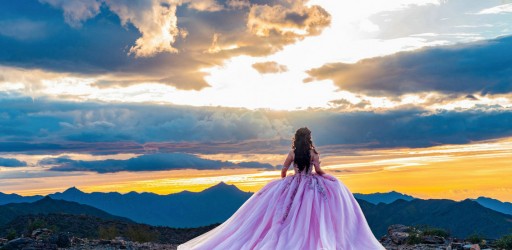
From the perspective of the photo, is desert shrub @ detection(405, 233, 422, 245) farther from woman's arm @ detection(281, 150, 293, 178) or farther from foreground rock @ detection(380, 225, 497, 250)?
woman's arm @ detection(281, 150, 293, 178)

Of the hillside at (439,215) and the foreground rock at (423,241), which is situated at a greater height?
the foreground rock at (423,241)

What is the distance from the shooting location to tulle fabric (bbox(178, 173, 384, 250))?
19.5 meters

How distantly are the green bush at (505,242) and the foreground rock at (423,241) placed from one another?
0.40 meters

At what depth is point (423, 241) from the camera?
32875 mm

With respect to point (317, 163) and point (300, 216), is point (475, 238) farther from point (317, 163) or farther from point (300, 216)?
point (300, 216)

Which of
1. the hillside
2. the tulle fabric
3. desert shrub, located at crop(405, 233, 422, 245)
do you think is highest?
the tulle fabric

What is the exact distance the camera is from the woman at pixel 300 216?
19562 millimetres

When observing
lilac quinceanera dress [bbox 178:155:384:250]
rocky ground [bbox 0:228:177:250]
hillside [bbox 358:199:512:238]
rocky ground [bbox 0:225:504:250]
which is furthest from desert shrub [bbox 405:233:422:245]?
hillside [bbox 358:199:512:238]

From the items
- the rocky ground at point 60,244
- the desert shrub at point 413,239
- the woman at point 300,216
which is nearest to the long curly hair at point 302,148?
the woman at point 300,216

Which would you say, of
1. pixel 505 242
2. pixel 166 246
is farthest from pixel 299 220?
pixel 166 246

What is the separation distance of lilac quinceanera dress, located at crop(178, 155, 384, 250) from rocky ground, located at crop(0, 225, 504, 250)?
37.3 ft

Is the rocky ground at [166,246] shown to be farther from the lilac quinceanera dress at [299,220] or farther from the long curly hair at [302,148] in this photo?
the long curly hair at [302,148]

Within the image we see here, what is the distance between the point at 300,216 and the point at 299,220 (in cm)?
19

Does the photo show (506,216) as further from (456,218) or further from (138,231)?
(138,231)
